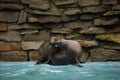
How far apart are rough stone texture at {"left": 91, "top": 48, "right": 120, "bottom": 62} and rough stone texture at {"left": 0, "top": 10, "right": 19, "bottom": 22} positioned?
2.10 metres

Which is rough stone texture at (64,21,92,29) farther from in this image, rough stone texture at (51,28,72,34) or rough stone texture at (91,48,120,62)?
rough stone texture at (91,48,120,62)

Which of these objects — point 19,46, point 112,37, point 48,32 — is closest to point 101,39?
point 112,37

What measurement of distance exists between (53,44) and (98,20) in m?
1.78

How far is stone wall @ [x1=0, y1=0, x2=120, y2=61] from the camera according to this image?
744 cm

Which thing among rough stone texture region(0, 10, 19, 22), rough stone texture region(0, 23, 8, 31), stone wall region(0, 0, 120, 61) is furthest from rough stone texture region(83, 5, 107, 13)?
rough stone texture region(0, 23, 8, 31)

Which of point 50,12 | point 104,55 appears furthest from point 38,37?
point 104,55

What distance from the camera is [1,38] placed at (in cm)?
786

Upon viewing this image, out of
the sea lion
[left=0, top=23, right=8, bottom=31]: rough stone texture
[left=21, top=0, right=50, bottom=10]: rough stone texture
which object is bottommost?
the sea lion

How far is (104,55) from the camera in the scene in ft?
24.3

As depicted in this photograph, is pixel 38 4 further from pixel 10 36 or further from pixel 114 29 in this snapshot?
pixel 114 29

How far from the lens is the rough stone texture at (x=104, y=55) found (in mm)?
7332

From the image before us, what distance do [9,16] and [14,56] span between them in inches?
39.7

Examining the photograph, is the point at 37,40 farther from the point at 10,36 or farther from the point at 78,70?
the point at 78,70

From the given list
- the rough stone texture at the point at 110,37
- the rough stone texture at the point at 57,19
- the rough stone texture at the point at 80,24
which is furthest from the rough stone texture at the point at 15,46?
the rough stone texture at the point at 110,37
